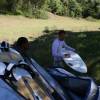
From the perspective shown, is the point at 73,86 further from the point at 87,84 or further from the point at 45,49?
the point at 45,49

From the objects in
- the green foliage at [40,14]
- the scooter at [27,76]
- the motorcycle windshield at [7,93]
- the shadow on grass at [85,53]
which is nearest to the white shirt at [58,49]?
the shadow on grass at [85,53]

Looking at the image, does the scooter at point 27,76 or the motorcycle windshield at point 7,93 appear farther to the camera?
the scooter at point 27,76

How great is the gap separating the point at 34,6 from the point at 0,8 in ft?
11.3

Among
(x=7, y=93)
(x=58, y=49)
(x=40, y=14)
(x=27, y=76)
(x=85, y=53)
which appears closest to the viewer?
(x=7, y=93)

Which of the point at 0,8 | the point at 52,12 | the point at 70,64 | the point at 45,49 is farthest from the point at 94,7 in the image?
the point at 70,64

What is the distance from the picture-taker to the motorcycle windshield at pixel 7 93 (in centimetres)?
445

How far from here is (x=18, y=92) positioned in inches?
185

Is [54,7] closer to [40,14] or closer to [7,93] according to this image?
[40,14]

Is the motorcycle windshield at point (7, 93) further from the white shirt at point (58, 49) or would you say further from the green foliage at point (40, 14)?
the green foliage at point (40, 14)

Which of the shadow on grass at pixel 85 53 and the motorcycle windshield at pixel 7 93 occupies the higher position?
the motorcycle windshield at pixel 7 93

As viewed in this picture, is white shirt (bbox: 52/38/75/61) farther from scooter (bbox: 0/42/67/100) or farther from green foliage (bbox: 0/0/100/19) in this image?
green foliage (bbox: 0/0/100/19)

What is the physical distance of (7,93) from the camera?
14.8 feet

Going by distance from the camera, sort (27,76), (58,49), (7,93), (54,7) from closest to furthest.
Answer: (7,93), (27,76), (58,49), (54,7)

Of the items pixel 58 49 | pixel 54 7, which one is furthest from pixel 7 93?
pixel 54 7
